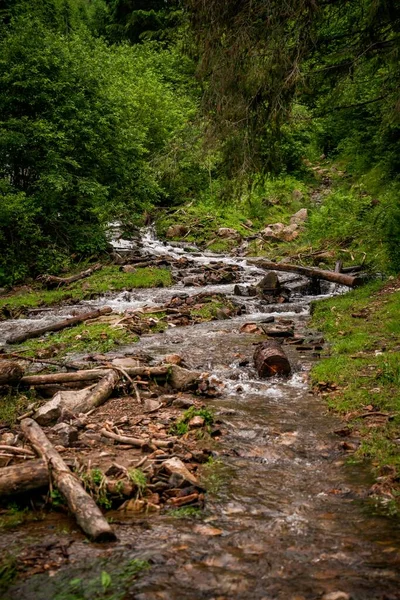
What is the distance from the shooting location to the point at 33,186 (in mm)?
18078

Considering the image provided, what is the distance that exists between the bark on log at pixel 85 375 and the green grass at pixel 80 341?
2.50 meters

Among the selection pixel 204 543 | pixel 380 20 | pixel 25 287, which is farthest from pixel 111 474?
pixel 25 287

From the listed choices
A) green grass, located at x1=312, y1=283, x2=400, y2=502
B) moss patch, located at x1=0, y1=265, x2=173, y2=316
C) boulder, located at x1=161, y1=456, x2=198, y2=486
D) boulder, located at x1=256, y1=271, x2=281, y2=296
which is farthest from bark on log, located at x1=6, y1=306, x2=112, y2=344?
boulder, located at x1=161, y1=456, x2=198, y2=486

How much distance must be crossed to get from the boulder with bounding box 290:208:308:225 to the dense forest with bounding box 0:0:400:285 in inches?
61.1

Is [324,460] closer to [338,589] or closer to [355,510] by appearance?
[355,510]

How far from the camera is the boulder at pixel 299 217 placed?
2613 cm

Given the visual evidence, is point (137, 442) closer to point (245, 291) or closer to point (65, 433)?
point (65, 433)

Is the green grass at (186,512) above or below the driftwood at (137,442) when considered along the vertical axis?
above

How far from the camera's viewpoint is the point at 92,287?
16500mm

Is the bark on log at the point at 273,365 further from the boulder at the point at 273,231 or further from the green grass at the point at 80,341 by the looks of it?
the boulder at the point at 273,231

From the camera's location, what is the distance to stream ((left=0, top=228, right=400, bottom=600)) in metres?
3.00

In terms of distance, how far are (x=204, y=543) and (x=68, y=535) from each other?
3.45 ft

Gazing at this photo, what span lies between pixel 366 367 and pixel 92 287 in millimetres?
11022

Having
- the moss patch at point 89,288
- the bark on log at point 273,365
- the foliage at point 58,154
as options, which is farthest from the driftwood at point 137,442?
the foliage at point 58,154
